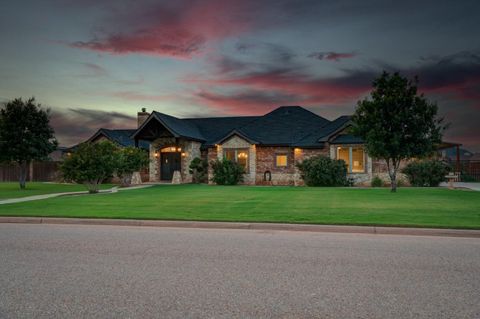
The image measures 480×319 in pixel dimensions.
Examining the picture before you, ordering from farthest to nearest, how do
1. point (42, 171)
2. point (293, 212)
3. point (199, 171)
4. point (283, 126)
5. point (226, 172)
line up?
point (42, 171)
point (283, 126)
point (199, 171)
point (226, 172)
point (293, 212)

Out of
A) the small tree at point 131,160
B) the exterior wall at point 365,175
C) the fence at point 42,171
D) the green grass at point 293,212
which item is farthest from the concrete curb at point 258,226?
the fence at point 42,171

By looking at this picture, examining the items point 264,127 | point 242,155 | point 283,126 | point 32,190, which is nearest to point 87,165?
point 32,190

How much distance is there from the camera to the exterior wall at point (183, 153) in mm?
31516

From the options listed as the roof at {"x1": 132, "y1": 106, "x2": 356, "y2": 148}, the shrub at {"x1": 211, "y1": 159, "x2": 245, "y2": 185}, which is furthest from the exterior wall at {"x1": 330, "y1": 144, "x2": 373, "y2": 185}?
the shrub at {"x1": 211, "y1": 159, "x2": 245, "y2": 185}

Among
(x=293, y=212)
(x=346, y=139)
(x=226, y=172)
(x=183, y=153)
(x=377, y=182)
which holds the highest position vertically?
(x=346, y=139)

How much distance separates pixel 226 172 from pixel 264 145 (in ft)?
13.1

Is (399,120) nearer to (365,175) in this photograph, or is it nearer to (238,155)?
(365,175)

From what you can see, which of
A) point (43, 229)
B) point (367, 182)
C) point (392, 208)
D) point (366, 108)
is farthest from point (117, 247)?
point (367, 182)

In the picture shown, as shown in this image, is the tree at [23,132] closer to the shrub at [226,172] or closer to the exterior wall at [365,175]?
the shrub at [226,172]

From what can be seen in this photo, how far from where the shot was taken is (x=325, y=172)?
26109mm

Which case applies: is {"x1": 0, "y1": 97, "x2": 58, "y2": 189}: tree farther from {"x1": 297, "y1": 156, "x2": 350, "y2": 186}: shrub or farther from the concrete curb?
{"x1": 297, "y1": 156, "x2": 350, "y2": 186}: shrub

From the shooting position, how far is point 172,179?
3134 centimetres

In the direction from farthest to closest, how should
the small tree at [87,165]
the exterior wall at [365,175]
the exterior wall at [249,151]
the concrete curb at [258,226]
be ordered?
the exterior wall at [249,151] → the exterior wall at [365,175] → the small tree at [87,165] → the concrete curb at [258,226]

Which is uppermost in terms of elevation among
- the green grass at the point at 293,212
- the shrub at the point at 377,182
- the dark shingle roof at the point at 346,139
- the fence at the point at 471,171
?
the dark shingle roof at the point at 346,139
